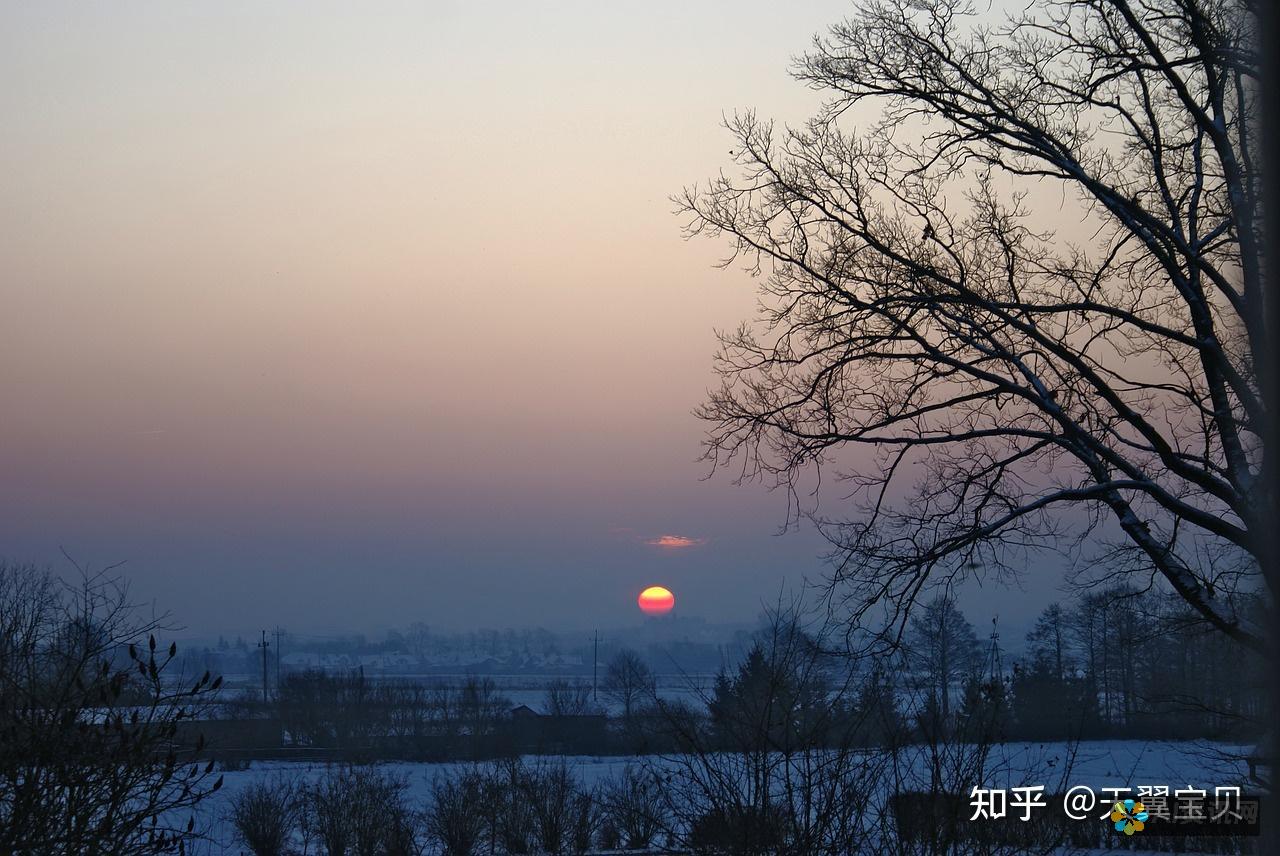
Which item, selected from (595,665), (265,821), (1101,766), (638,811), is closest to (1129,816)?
(638,811)

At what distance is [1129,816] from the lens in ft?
31.0

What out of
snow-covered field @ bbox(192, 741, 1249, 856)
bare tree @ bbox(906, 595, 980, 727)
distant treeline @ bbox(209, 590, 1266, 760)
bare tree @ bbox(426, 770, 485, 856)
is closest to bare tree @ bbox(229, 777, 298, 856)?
snow-covered field @ bbox(192, 741, 1249, 856)

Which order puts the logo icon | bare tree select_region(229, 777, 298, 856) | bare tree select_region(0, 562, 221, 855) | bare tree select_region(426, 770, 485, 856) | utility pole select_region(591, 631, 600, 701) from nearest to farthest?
bare tree select_region(0, 562, 221, 855) < the logo icon < bare tree select_region(426, 770, 485, 856) < bare tree select_region(229, 777, 298, 856) < utility pole select_region(591, 631, 600, 701)

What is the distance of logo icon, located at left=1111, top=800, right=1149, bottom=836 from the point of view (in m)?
9.16

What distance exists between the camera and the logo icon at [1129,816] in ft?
30.1

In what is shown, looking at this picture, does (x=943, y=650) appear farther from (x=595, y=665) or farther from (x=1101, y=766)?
(x=595, y=665)

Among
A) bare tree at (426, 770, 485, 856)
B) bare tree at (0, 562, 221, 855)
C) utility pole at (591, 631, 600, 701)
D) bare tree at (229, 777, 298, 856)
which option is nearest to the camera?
bare tree at (0, 562, 221, 855)

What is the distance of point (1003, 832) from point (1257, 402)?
4947 millimetres

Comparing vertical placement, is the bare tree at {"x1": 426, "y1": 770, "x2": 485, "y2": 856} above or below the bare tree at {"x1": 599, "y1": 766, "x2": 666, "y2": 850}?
below

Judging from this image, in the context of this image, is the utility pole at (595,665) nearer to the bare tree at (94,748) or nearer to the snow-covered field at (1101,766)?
the snow-covered field at (1101,766)

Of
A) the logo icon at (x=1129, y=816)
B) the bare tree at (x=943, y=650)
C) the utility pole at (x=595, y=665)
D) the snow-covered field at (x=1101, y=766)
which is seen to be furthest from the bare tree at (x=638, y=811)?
the utility pole at (x=595, y=665)

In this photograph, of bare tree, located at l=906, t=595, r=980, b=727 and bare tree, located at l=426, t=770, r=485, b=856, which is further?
bare tree, located at l=426, t=770, r=485, b=856

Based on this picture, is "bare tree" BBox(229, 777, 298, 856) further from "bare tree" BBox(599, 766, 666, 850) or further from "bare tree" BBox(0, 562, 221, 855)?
"bare tree" BBox(0, 562, 221, 855)

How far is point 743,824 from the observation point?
717 centimetres
